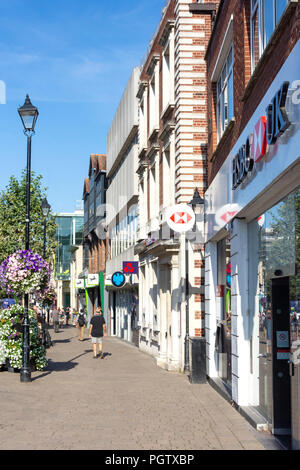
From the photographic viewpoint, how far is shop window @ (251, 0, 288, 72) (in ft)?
29.8

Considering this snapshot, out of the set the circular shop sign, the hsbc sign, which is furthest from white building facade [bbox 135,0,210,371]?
the circular shop sign

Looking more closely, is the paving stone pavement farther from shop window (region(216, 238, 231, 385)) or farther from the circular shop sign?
the circular shop sign

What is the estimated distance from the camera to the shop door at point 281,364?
8969mm

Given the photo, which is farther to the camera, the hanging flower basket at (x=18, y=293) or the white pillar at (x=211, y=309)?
the hanging flower basket at (x=18, y=293)

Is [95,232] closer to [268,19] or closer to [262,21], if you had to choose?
[262,21]

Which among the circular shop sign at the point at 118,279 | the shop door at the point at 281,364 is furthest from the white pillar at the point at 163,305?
the shop door at the point at 281,364

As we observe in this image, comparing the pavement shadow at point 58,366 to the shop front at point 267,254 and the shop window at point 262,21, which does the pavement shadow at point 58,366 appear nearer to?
the shop front at point 267,254

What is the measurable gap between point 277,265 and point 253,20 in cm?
423

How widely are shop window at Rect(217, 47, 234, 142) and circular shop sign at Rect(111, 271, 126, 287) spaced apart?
731 inches

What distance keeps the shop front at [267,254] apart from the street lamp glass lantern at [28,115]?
5275mm

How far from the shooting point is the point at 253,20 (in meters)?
11.0

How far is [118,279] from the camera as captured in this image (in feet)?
111
